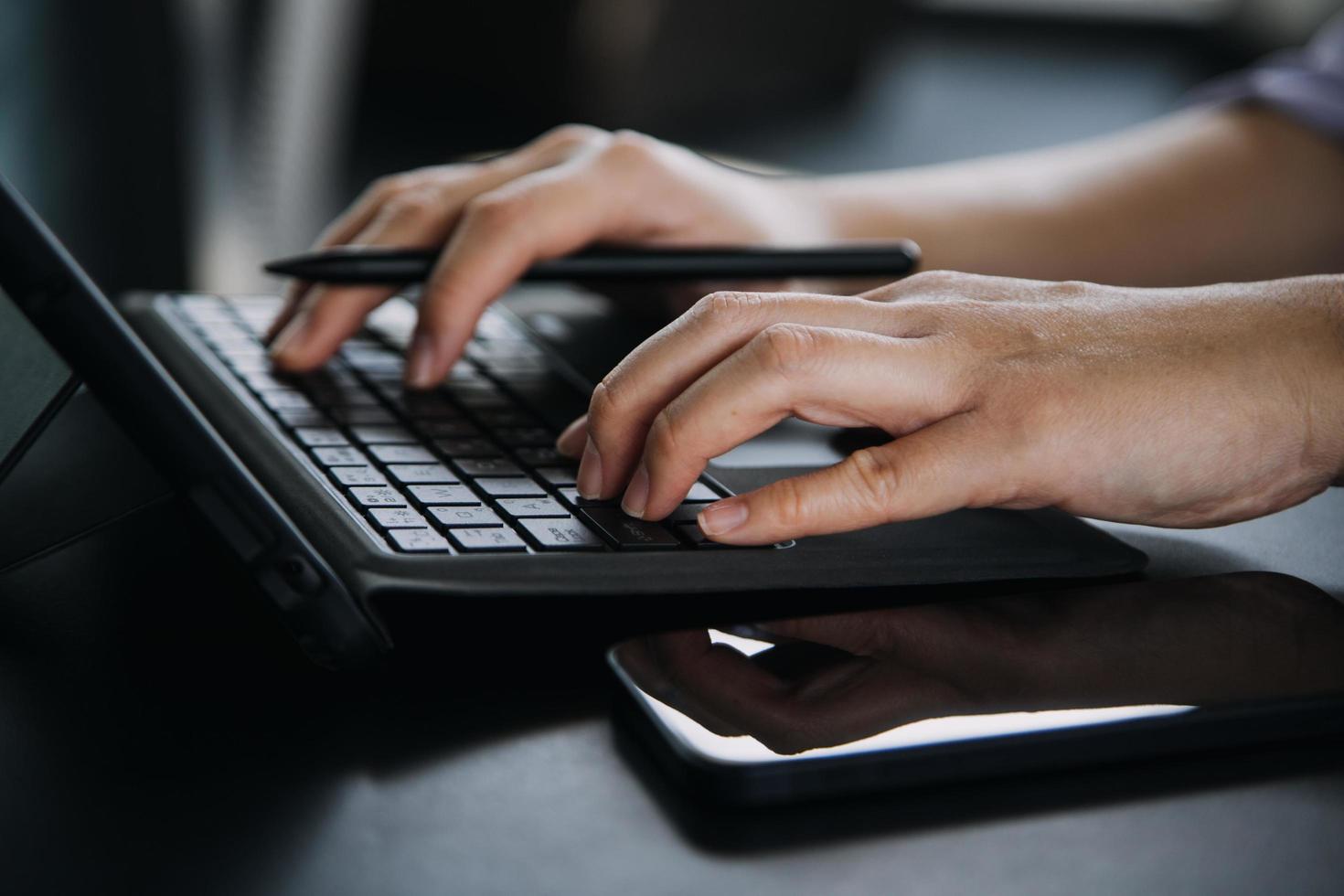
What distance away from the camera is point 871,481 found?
1.39 ft

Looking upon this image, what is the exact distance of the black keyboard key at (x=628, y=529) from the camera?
41 cm

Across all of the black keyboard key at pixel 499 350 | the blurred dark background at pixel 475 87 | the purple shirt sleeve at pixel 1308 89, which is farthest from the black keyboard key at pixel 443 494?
the purple shirt sleeve at pixel 1308 89

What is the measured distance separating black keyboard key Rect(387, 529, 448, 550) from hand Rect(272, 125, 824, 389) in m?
0.22

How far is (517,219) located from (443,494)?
252 millimetres

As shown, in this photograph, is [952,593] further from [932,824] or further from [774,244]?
[774,244]

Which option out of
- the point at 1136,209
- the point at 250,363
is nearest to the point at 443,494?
the point at 250,363

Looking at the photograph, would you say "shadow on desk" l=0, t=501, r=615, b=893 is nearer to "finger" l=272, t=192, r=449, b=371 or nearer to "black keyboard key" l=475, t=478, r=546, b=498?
"black keyboard key" l=475, t=478, r=546, b=498

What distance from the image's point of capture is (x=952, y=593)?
0.42 m

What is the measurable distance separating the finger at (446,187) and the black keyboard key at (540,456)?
0.22 m

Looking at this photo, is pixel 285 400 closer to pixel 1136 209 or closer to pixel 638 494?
pixel 638 494

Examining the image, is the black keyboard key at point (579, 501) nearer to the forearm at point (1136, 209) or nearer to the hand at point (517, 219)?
the hand at point (517, 219)

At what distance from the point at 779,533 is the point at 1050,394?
0.37 ft

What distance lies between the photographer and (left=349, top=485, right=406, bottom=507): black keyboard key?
1.40 ft

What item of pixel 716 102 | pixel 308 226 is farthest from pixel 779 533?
pixel 716 102
